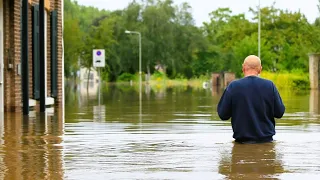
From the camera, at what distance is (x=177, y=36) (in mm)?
94812

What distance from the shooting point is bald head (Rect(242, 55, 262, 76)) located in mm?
10940

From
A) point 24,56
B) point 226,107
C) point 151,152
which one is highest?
point 24,56

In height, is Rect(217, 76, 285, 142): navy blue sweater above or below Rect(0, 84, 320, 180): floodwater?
above

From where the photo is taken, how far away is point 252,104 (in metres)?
11.1

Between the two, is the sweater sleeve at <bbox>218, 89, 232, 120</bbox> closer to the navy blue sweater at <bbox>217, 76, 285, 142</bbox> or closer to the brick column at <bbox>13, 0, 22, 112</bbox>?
the navy blue sweater at <bbox>217, 76, 285, 142</bbox>

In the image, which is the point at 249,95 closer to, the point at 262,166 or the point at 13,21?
A: the point at 262,166

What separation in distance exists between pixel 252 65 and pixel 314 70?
4180 centimetres

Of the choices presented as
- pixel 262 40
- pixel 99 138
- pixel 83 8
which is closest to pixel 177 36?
pixel 262 40

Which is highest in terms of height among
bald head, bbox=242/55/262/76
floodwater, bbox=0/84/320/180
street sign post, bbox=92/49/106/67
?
street sign post, bbox=92/49/106/67

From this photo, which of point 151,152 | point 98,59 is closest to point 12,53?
point 151,152

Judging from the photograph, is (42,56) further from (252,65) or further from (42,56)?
(252,65)

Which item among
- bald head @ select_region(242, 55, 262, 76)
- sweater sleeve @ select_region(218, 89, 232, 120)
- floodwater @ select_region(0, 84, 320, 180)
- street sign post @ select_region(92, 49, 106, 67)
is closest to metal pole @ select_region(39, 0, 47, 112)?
floodwater @ select_region(0, 84, 320, 180)

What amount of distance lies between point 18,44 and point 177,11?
7622cm

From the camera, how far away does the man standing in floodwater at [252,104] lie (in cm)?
1106
